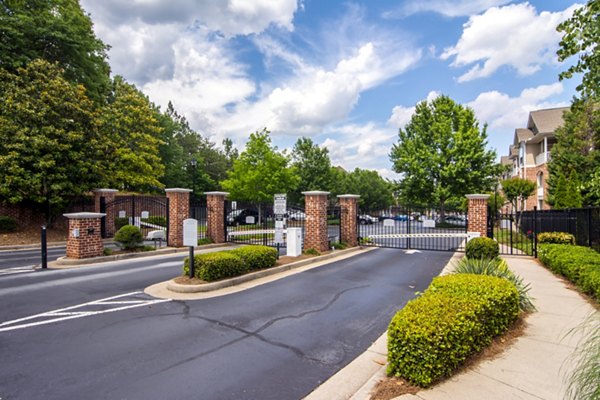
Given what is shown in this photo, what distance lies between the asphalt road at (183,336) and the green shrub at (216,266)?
908mm

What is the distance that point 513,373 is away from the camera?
11.7 feet

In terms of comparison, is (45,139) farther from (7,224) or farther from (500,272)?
(500,272)

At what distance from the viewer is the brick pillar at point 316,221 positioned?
12195 millimetres

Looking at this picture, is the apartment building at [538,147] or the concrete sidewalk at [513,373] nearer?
the concrete sidewalk at [513,373]

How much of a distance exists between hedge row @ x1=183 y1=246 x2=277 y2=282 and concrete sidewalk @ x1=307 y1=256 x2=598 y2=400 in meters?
4.35

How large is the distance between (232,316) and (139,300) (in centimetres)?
232

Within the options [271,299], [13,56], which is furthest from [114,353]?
[13,56]

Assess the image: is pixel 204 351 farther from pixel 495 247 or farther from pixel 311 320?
pixel 495 247

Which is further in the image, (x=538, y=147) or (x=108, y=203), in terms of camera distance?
(x=538, y=147)

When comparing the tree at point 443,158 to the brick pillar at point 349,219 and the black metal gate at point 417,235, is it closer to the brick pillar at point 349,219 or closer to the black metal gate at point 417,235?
the black metal gate at point 417,235

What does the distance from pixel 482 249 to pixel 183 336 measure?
8.96m

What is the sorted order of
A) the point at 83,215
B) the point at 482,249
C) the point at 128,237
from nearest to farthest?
the point at 482,249 → the point at 83,215 → the point at 128,237

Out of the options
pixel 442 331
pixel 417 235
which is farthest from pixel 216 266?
pixel 417 235

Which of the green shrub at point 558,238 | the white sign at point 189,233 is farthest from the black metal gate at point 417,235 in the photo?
the white sign at point 189,233
